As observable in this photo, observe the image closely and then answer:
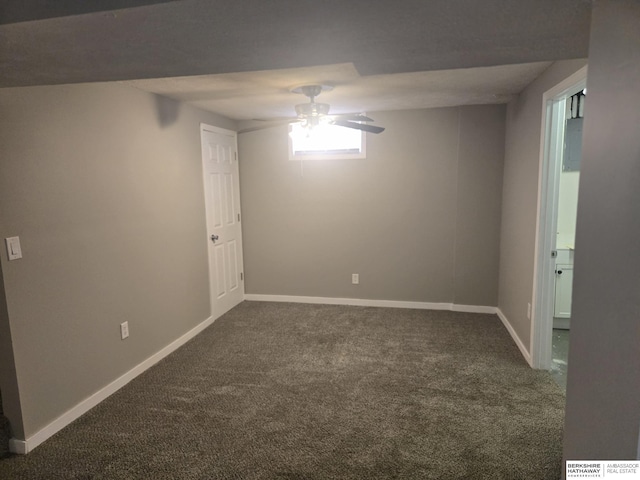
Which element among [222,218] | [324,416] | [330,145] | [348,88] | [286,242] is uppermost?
[348,88]

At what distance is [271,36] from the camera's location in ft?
4.31

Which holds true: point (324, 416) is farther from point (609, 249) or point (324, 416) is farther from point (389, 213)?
point (389, 213)

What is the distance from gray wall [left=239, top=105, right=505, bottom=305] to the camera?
174 inches

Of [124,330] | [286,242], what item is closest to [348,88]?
[286,242]

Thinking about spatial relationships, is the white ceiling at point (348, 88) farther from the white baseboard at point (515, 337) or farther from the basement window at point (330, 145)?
the white baseboard at point (515, 337)

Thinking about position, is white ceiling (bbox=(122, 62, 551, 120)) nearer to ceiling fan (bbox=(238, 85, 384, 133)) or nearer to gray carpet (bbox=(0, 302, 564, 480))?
ceiling fan (bbox=(238, 85, 384, 133))

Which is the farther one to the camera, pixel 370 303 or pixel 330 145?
pixel 370 303

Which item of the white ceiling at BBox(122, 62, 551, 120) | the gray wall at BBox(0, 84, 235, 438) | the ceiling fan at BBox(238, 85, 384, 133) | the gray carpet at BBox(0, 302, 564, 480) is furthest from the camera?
the ceiling fan at BBox(238, 85, 384, 133)

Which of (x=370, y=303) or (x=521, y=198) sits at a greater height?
(x=521, y=198)

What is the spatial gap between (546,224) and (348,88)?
1.92 metres

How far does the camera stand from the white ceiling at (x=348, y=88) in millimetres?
2848

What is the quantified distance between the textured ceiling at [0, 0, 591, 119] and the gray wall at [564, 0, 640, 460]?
170mm

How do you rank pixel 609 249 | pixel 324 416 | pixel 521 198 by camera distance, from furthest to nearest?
pixel 521 198, pixel 324 416, pixel 609 249

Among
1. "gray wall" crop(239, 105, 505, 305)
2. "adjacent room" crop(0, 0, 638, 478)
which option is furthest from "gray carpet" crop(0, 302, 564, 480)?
"gray wall" crop(239, 105, 505, 305)
